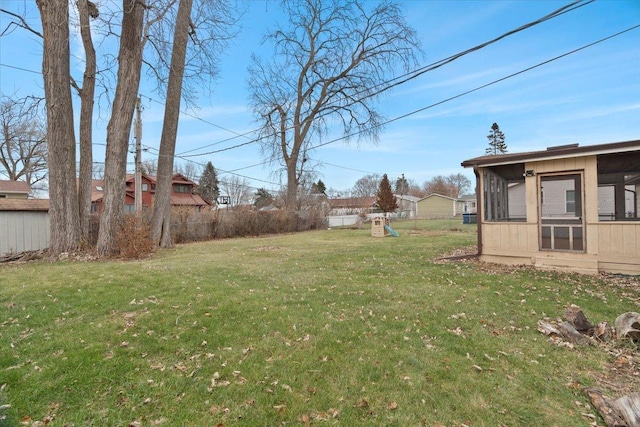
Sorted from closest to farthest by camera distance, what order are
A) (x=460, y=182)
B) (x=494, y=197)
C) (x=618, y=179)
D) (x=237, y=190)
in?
(x=494, y=197)
(x=618, y=179)
(x=237, y=190)
(x=460, y=182)

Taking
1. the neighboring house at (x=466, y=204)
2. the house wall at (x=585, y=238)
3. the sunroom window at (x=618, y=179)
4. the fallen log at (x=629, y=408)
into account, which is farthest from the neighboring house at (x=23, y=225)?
the neighboring house at (x=466, y=204)

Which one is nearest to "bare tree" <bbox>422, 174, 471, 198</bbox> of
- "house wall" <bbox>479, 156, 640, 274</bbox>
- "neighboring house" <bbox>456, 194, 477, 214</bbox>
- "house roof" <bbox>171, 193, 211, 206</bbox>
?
"neighboring house" <bbox>456, 194, 477, 214</bbox>

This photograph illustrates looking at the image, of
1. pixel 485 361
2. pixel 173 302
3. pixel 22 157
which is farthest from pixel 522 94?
pixel 22 157

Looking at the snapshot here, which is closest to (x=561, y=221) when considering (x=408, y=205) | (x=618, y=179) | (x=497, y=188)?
(x=497, y=188)

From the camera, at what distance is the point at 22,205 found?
9.47 m

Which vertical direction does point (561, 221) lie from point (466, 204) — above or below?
below

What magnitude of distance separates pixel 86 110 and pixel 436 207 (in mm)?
43612

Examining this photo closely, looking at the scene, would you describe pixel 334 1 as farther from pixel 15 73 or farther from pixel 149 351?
pixel 149 351

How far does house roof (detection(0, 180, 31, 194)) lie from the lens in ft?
77.9

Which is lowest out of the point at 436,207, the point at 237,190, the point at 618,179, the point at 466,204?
the point at 436,207

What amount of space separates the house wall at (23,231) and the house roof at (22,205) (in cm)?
10

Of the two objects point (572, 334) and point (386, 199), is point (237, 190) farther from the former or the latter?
point (572, 334)

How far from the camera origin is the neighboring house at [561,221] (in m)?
6.78

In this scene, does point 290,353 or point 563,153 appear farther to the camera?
point 563,153
